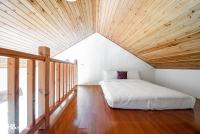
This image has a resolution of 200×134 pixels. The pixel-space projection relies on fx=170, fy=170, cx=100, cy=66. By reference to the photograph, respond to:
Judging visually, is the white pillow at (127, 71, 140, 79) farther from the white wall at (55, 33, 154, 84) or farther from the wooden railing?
the wooden railing

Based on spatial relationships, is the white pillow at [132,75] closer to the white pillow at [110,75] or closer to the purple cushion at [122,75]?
the purple cushion at [122,75]

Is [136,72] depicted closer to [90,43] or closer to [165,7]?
[90,43]

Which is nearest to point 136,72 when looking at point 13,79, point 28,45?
point 28,45

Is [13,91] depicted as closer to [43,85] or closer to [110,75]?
[43,85]

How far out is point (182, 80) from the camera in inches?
161

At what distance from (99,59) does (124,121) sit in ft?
12.7

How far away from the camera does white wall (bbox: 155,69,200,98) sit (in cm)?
359

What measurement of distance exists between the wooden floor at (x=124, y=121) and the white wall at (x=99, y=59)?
308cm

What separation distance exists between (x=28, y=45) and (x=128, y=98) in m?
2.23

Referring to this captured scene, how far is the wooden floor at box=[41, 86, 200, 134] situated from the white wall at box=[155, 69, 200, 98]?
2.82 ft

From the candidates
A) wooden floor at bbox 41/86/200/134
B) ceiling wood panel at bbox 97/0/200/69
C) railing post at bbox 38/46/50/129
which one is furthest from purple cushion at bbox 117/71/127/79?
railing post at bbox 38/46/50/129

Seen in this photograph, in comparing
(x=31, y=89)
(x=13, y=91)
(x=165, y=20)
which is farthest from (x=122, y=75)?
(x=13, y=91)

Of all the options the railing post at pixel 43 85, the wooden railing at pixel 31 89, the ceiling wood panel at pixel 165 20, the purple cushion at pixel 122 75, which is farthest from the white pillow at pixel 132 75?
the railing post at pixel 43 85

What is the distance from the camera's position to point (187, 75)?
3.89 meters
